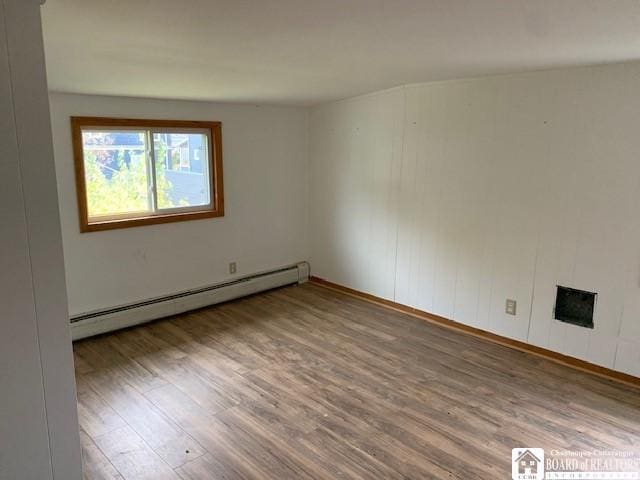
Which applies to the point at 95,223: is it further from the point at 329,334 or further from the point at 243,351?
the point at 329,334

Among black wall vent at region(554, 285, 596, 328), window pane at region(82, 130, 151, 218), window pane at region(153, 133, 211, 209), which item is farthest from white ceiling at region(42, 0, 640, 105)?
black wall vent at region(554, 285, 596, 328)

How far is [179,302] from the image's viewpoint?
4.11 m

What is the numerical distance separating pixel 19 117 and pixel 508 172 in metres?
3.11

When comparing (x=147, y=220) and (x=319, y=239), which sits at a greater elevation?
(x=147, y=220)

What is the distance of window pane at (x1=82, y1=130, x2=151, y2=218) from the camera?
11.9 feet

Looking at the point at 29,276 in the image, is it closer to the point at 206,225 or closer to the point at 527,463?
the point at 527,463

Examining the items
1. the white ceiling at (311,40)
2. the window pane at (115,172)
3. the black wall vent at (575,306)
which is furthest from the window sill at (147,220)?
the black wall vent at (575,306)

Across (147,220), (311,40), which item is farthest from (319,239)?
(311,40)

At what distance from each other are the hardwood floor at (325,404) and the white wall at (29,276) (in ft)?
1.99

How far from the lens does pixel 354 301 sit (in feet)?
15.0

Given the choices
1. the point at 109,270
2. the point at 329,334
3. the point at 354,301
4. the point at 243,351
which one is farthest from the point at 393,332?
the point at 109,270

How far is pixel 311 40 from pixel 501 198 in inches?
80.8

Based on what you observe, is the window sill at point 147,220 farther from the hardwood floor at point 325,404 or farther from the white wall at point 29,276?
the white wall at point 29,276

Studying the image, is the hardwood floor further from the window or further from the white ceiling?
the white ceiling
